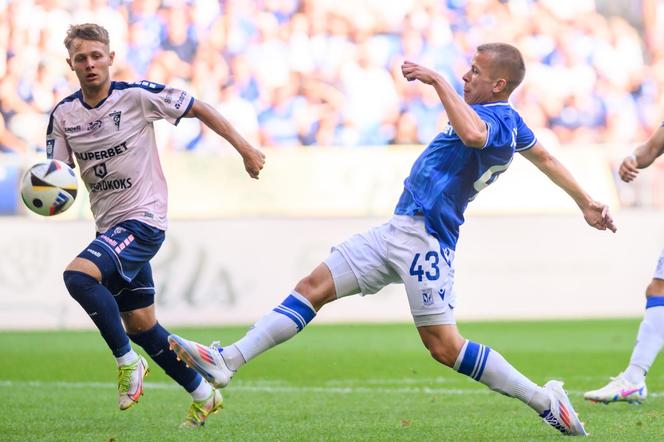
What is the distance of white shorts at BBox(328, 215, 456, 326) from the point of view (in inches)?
221

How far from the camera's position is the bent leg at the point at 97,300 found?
593 centimetres

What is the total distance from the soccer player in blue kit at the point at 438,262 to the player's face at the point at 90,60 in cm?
175

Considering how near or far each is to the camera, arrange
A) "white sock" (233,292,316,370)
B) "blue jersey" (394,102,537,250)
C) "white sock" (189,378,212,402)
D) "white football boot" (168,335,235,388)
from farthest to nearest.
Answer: "white sock" (189,378,212,402), "blue jersey" (394,102,537,250), "white sock" (233,292,316,370), "white football boot" (168,335,235,388)

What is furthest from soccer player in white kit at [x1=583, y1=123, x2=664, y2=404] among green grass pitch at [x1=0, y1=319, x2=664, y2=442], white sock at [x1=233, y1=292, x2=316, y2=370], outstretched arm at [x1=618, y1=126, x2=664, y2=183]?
white sock at [x1=233, y1=292, x2=316, y2=370]

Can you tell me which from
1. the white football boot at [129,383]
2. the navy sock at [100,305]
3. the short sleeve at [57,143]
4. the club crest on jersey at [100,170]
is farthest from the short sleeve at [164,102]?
the white football boot at [129,383]

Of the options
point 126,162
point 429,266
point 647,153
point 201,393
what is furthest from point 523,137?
point 201,393

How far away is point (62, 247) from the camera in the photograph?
15102mm

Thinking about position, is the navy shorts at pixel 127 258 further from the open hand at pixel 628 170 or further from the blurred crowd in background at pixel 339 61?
the blurred crowd in background at pixel 339 61

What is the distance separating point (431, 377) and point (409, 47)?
9658mm

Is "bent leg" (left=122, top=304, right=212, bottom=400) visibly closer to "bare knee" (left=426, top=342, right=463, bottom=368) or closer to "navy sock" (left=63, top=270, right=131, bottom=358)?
"navy sock" (left=63, top=270, right=131, bottom=358)

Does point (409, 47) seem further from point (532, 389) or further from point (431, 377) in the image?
point (532, 389)

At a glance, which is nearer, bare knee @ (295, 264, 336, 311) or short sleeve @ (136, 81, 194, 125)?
bare knee @ (295, 264, 336, 311)

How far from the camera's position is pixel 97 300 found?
19.5ft

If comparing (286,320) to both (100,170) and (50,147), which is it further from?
(50,147)
